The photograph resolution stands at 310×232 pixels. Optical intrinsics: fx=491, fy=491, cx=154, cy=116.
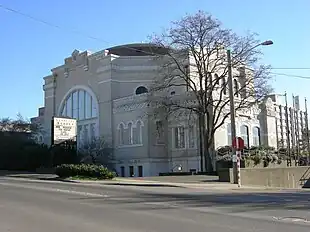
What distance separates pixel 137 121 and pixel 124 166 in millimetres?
5113

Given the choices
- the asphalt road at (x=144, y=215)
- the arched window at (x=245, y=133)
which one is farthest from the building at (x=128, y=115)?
the asphalt road at (x=144, y=215)

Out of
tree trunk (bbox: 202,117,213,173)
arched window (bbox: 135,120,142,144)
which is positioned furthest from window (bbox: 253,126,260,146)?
arched window (bbox: 135,120,142,144)

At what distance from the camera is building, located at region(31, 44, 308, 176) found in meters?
48.6

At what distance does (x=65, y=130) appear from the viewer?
48.6 meters

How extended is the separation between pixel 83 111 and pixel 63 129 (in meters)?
10.6

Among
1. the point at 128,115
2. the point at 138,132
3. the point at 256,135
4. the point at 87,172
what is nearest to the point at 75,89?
the point at 128,115

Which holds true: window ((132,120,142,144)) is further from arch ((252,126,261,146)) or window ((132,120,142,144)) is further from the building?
arch ((252,126,261,146))

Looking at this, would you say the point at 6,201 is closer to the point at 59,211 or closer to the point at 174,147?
the point at 59,211

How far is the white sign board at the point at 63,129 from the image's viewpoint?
47.8m

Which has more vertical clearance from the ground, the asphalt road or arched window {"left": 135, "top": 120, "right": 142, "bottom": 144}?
arched window {"left": 135, "top": 120, "right": 142, "bottom": 144}

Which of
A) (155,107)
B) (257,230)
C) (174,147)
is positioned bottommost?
(257,230)

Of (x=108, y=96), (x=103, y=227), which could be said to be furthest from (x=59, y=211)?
(x=108, y=96)

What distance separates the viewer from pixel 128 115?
168ft

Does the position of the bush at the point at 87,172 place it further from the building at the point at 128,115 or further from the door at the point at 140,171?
the door at the point at 140,171
